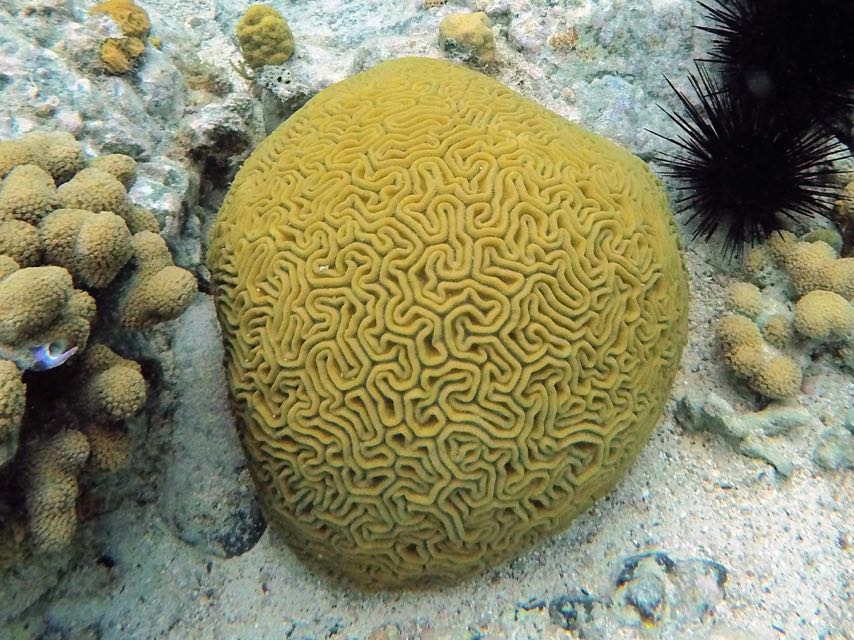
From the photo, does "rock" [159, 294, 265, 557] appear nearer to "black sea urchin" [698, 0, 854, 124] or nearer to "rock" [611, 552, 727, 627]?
"rock" [611, 552, 727, 627]

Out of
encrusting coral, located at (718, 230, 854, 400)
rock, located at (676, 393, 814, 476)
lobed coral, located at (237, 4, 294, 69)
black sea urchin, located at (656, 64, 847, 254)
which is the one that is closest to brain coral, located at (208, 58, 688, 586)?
rock, located at (676, 393, 814, 476)

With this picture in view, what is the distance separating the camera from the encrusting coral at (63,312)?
85.8 inches

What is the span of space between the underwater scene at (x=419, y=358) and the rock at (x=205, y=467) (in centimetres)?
2

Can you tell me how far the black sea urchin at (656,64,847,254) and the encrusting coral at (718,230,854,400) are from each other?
8.4 inches

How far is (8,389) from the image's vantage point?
1996 mm

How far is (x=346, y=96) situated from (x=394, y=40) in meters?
1.85

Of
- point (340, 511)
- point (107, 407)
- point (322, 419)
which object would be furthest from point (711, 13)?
point (107, 407)

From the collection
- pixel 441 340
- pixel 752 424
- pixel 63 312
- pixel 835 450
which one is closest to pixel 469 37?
pixel 441 340

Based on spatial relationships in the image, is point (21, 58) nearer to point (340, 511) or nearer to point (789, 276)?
point (340, 511)

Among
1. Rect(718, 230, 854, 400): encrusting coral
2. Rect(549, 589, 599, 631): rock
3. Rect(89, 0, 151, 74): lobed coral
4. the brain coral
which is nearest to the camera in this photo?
the brain coral

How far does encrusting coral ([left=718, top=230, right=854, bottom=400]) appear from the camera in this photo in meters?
3.75

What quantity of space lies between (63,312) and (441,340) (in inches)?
64.9

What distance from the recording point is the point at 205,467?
359 centimetres

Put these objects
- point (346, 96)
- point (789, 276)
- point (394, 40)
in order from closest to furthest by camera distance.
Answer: point (346, 96), point (789, 276), point (394, 40)
